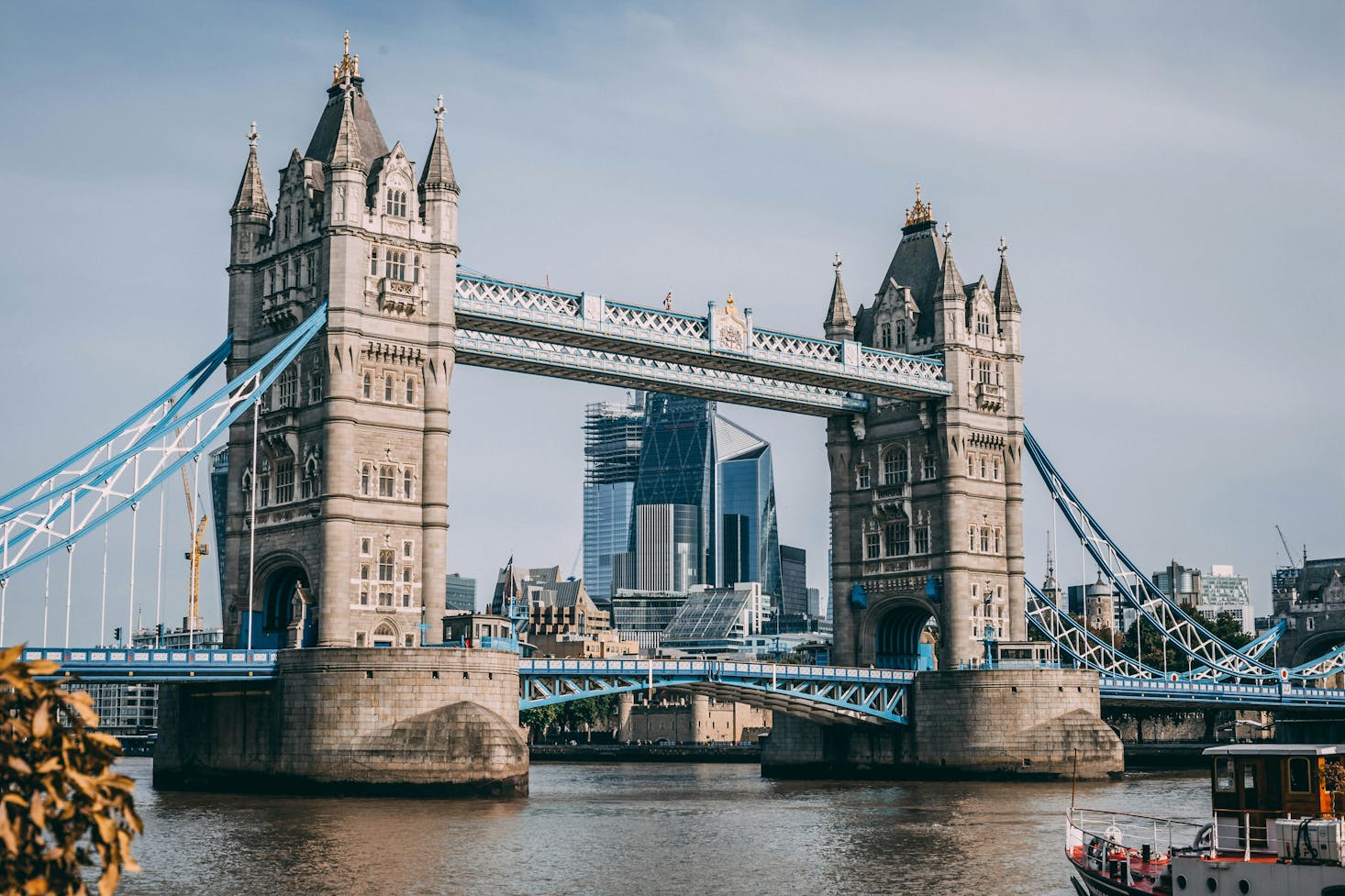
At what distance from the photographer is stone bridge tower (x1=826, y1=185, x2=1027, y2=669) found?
97188mm

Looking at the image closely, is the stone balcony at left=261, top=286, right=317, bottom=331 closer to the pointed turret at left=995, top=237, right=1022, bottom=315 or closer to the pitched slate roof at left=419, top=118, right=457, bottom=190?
the pitched slate roof at left=419, top=118, right=457, bottom=190

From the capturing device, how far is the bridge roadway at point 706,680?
6625 centimetres

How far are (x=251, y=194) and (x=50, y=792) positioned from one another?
70714 millimetres

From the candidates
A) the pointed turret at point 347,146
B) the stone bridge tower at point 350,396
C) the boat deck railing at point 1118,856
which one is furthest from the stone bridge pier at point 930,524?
the boat deck railing at point 1118,856

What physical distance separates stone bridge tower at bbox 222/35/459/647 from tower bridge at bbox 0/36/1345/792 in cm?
14

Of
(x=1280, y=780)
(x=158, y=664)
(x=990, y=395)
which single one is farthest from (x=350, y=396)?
(x=1280, y=780)

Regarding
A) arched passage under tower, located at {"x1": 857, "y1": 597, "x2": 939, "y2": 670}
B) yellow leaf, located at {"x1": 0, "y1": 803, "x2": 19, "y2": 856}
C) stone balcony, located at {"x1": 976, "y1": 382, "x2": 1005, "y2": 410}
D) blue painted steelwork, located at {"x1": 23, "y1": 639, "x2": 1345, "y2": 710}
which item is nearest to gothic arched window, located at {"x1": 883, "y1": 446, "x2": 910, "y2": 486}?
stone balcony, located at {"x1": 976, "y1": 382, "x2": 1005, "y2": 410}

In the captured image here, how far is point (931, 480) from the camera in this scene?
98.2 m

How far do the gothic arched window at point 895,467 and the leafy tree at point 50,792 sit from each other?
86.9 m

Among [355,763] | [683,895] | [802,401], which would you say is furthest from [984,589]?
[683,895]

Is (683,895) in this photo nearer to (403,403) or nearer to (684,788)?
(403,403)

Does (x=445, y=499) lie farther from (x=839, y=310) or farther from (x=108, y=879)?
(x=108, y=879)

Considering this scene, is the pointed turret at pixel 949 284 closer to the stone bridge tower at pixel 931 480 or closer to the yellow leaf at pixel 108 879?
the stone bridge tower at pixel 931 480

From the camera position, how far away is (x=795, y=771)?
328ft
